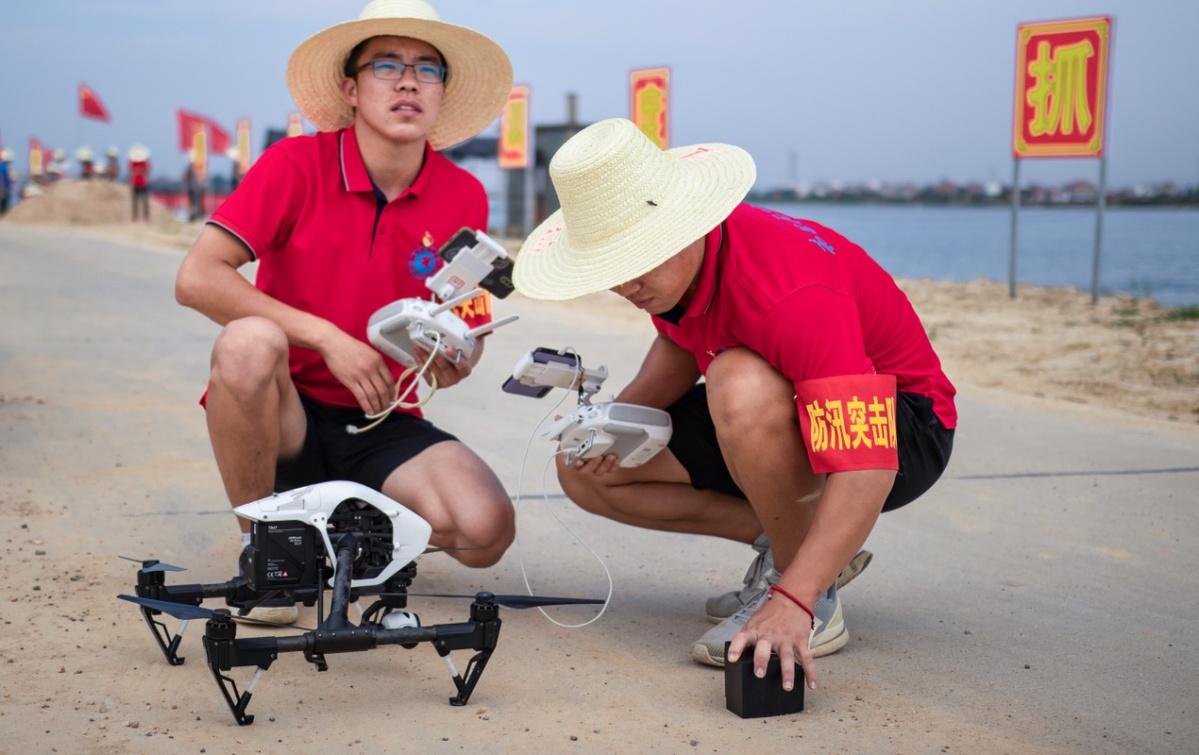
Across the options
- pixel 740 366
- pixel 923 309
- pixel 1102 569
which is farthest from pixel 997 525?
pixel 923 309

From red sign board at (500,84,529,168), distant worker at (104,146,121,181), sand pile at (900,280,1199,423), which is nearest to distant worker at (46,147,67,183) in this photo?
distant worker at (104,146,121,181)

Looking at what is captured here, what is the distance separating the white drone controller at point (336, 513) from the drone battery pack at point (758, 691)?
796 mm

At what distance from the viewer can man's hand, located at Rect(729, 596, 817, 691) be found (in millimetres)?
2520

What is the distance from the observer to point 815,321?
8.64 feet

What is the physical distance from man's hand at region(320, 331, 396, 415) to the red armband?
117 centimetres

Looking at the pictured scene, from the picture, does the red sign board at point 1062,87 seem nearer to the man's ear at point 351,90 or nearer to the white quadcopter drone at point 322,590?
the man's ear at point 351,90

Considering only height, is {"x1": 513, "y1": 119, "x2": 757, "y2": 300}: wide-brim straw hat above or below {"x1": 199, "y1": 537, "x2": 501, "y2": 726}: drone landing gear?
above

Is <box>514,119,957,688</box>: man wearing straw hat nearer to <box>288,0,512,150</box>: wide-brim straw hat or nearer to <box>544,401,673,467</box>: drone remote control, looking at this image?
<box>544,401,673,467</box>: drone remote control

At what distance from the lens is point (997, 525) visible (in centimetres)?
425

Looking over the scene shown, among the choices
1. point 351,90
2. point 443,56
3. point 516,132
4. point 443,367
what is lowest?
point 443,367

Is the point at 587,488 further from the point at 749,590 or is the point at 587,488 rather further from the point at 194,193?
the point at 194,193

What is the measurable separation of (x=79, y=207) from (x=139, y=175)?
114 inches

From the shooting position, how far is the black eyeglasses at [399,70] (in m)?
3.43

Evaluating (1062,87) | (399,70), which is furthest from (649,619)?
(1062,87)
